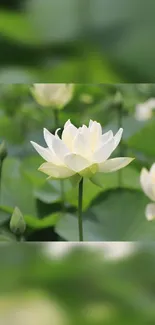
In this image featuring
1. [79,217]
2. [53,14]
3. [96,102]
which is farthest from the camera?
[96,102]

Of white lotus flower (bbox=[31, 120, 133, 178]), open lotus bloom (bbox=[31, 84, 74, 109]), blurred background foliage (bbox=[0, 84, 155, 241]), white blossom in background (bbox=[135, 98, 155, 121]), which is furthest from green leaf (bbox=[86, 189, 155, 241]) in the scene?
white blossom in background (bbox=[135, 98, 155, 121])

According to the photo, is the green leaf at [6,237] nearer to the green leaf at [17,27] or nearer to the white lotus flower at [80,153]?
the white lotus flower at [80,153]

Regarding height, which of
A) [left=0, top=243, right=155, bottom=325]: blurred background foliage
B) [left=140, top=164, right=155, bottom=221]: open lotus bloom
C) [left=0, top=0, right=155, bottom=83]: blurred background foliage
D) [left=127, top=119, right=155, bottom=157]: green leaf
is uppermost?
[left=0, top=0, right=155, bottom=83]: blurred background foliage

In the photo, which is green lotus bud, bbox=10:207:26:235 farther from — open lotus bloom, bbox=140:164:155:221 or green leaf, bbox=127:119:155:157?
green leaf, bbox=127:119:155:157

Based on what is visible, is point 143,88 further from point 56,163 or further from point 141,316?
point 141,316

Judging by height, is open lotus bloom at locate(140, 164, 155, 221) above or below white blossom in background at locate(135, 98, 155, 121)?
below

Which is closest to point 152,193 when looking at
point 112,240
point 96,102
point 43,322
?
point 112,240

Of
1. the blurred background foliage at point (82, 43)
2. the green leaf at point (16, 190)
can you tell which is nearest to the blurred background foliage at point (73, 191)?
the green leaf at point (16, 190)
